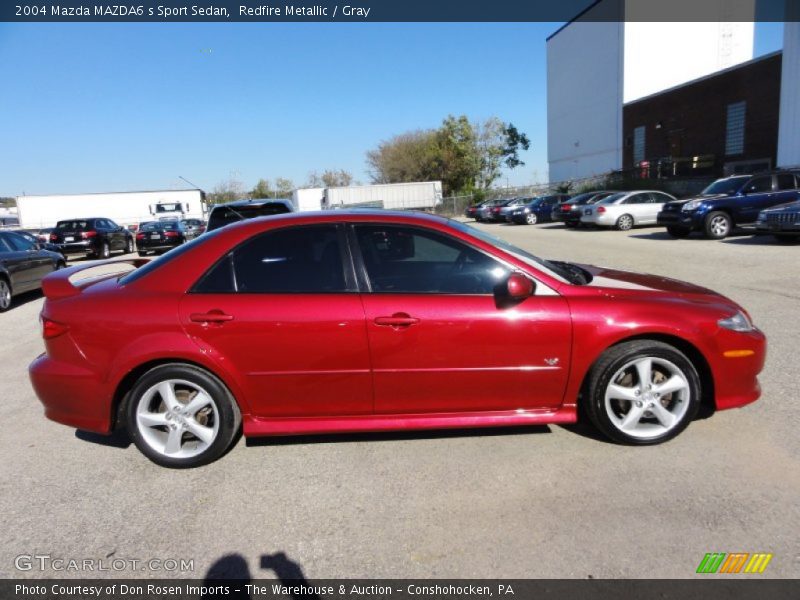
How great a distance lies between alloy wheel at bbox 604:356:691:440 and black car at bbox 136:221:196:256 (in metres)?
21.2

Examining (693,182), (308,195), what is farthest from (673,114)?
(308,195)

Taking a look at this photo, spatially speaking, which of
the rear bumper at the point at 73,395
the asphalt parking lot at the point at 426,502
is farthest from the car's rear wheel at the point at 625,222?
the rear bumper at the point at 73,395

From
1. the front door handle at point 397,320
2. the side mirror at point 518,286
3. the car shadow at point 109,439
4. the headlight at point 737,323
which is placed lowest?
the car shadow at point 109,439

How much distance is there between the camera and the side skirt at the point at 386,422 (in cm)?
335

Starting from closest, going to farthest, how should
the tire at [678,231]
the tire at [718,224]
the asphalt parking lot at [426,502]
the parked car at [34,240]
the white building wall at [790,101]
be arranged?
the asphalt parking lot at [426,502], the parked car at [34,240], the tire at [718,224], the tire at [678,231], the white building wall at [790,101]

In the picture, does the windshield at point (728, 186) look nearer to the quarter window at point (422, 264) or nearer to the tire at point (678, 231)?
the tire at point (678, 231)

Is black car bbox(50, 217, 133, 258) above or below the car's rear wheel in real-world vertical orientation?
above

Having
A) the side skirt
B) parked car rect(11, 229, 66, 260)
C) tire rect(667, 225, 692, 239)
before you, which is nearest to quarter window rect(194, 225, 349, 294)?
the side skirt

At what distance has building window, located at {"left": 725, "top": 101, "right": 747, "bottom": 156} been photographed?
97.2ft

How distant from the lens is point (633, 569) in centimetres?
241

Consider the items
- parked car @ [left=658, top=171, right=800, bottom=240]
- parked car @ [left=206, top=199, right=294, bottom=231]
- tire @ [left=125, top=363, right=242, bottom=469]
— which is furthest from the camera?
parked car @ [left=658, top=171, right=800, bottom=240]

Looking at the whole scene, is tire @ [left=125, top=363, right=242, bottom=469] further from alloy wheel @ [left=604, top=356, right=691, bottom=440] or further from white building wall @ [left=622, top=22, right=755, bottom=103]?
white building wall @ [left=622, top=22, right=755, bottom=103]

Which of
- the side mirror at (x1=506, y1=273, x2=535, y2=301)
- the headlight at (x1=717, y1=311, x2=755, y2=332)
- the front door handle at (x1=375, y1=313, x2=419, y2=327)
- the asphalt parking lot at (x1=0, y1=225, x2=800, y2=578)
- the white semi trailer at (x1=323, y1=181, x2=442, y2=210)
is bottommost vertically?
the asphalt parking lot at (x1=0, y1=225, x2=800, y2=578)
